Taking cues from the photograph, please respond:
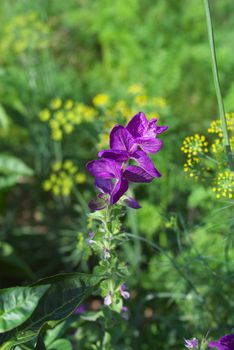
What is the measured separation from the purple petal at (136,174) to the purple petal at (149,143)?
0.05 meters

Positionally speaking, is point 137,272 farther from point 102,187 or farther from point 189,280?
point 102,187

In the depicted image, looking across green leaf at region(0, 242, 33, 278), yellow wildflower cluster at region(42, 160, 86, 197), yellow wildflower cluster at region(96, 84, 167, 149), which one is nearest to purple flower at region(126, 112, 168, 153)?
yellow wildflower cluster at region(96, 84, 167, 149)

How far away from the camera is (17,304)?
1.24 m

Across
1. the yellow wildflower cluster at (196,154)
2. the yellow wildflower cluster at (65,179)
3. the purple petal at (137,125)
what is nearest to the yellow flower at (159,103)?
the yellow wildflower cluster at (65,179)

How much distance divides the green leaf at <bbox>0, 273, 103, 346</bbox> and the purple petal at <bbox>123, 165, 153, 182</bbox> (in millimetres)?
265

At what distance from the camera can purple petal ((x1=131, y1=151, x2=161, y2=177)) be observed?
107cm

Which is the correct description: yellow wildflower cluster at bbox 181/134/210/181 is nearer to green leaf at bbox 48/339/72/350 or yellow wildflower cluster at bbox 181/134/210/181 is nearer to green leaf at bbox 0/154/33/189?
green leaf at bbox 48/339/72/350

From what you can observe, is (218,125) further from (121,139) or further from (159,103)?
(159,103)

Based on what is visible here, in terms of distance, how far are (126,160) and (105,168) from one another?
0.16 feet

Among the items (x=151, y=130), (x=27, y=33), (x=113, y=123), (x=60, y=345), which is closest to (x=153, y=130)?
(x=151, y=130)

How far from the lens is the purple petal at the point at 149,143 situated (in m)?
1.10

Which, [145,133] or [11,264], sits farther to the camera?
[11,264]

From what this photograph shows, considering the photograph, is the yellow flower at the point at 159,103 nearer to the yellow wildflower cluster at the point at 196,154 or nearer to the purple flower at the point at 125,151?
the yellow wildflower cluster at the point at 196,154

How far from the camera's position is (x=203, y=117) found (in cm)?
297
